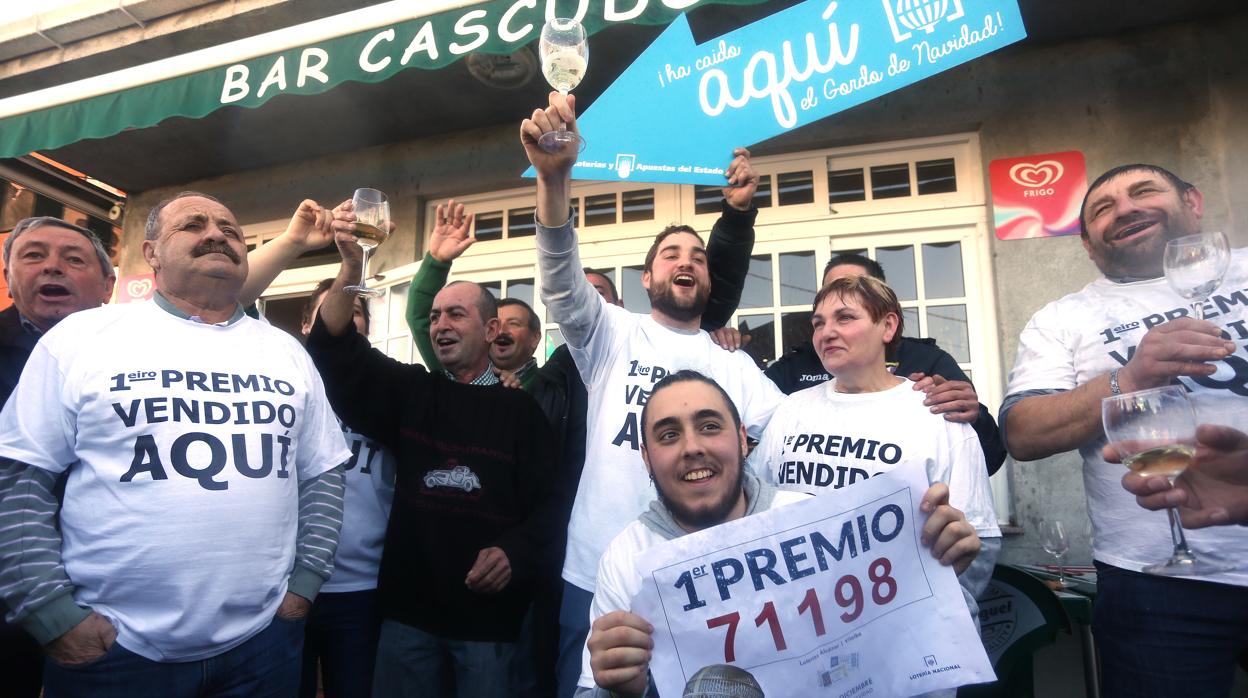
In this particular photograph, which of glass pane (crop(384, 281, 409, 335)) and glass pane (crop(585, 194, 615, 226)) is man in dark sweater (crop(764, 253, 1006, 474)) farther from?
glass pane (crop(384, 281, 409, 335))

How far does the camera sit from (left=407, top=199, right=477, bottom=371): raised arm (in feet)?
9.89

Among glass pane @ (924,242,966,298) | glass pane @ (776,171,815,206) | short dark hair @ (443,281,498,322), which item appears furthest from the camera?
glass pane @ (776,171,815,206)

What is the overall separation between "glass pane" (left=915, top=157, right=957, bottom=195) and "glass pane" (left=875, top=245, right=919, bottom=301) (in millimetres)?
449

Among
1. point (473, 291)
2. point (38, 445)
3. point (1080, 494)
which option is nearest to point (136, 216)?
point (473, 291)

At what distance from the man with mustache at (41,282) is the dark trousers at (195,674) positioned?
743 mm

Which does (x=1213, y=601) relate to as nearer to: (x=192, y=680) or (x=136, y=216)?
(x=192, y=680)

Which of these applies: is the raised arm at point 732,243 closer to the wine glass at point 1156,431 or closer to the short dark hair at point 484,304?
the short dark hair at point 484,304

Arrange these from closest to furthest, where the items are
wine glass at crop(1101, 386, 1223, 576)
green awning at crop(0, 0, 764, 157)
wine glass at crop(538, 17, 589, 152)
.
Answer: wine glass at crop(1101, 386, 1223, 576) → wine glass at crop(538, 17, 589, 152) → green awning at crop(0, 0, 764, 157)

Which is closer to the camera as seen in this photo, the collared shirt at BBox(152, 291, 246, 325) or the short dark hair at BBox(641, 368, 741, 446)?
the short dark hair at BBox(641, 368, 741, 446)

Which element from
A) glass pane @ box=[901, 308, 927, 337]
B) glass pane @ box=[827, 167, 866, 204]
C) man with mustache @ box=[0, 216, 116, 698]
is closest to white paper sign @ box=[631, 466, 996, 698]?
man with mustache @ box=[0, 216, 116, 698]

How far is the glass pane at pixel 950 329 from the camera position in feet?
16.4

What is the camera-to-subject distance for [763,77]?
321 cm

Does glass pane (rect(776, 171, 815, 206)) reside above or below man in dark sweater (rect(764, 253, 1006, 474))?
above

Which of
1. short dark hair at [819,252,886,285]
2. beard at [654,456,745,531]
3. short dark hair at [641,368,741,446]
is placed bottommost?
beard at [654,456,745,531]
